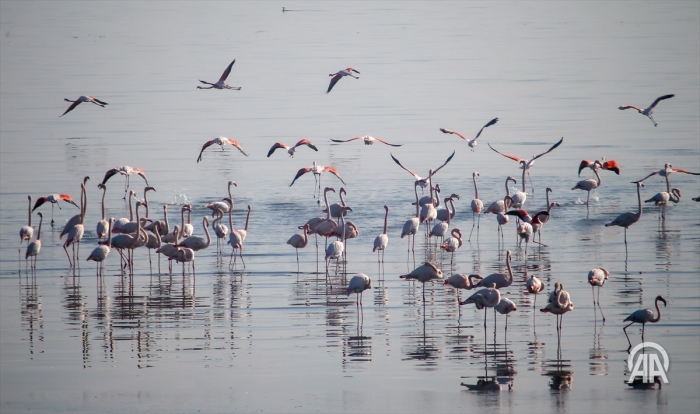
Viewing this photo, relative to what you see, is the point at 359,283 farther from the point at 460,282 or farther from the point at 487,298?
the point at 487,298

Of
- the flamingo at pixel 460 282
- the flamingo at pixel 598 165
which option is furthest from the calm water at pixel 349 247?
the flamingo at pixel 598 165

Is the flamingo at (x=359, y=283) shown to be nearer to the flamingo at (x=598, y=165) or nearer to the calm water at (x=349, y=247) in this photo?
the calm water at (x=349, y=247)

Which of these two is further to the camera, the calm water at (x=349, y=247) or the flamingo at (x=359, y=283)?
the flamingo at (x=359, y=283)

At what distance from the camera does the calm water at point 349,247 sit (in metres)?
10.2

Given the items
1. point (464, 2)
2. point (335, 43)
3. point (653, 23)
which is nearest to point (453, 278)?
point (335, 43)

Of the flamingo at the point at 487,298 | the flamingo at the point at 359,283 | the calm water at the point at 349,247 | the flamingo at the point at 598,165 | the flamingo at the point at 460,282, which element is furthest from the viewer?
the flamingo at the point at 598,165

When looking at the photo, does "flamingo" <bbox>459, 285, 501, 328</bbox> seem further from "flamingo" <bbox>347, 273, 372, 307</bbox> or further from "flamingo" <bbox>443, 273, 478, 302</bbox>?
"flamingo" <bbox>347, 273, 372, 307</bbox>

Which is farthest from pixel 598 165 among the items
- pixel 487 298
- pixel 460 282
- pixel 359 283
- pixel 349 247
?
pixel 487 298

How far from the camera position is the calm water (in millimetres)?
10172

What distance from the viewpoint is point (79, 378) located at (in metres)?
10.4

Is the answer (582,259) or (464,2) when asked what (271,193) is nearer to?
(582,259)

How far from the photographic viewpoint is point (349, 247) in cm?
1777

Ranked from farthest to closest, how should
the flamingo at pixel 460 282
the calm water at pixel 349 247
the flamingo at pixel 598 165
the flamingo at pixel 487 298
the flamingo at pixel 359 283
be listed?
the flamingo at pixel 598 165 < the flamingo at pixel 460 282 < the flamingo at pixel 359 283 < the flamingo at pixel 487 298 < the calm water at pixel 349 247

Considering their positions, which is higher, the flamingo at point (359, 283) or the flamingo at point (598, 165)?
the flamingo at point (598, 165)
